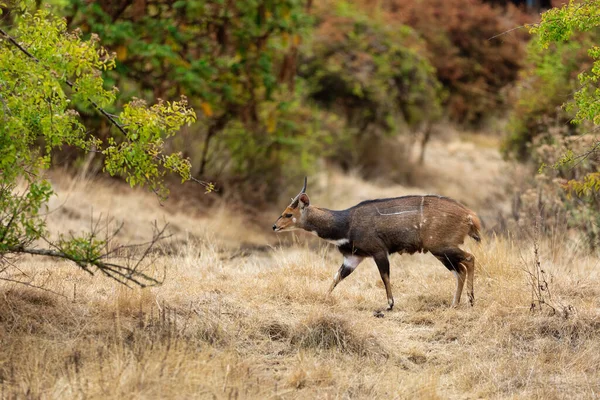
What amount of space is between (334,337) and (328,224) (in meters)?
2.01

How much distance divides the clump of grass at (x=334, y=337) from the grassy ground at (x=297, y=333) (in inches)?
0.5

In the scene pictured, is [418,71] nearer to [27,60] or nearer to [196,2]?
[196,2]

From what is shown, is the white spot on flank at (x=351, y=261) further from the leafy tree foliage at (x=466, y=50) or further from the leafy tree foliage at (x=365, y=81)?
the leafy tree foliage at (x=466, y=50)

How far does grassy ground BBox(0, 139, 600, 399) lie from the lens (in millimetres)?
7461

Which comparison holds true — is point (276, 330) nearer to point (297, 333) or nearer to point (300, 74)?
point (297, 333)

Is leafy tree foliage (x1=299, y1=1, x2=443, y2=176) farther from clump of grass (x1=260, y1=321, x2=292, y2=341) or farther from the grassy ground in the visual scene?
clump of grass (x1=260, y1=321, x2=292, y2=341)

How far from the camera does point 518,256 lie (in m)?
11.6

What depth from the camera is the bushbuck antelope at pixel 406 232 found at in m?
10.1

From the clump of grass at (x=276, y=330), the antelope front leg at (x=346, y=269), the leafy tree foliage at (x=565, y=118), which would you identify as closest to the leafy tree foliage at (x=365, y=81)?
the leafy tree foliage at (x=565, y=118)

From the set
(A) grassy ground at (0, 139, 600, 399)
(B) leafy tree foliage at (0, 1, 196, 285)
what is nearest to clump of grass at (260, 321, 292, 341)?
(A) grassy ground at (0, 139, 600, 399)

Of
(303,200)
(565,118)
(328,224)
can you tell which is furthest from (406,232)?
(565,118)

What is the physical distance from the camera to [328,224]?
416 inches

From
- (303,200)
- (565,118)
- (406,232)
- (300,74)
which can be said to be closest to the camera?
(406,232)

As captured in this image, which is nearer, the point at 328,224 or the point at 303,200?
the point at 328,224
